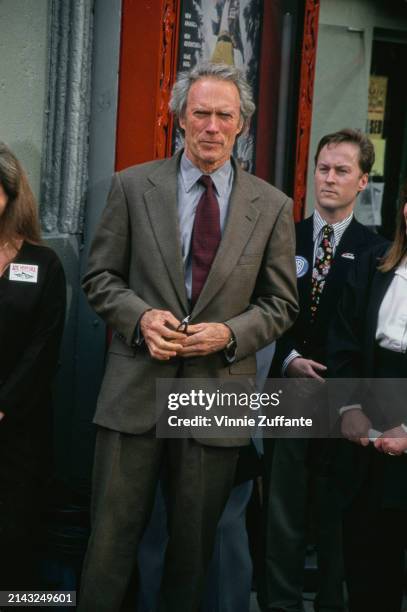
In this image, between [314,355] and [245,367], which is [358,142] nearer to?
[314,355]

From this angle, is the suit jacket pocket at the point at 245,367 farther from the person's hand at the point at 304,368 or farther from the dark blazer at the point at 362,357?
the person's hand at the point at 304,368

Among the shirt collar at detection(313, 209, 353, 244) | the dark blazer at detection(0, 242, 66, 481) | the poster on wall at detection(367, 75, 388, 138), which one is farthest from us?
the poster on wall at detection(367, 75, 388, 138)

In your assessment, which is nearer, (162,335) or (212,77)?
(162,335)

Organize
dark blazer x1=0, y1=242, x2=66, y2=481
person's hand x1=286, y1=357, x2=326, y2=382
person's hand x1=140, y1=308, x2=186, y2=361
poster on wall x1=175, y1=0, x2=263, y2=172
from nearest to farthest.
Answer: person's hand x1=140, y1=308, x2=186, y2=361
dark blazer x1=0, y1=242, x2=66, y2=481
person's hand x1=286, y1=357, x2=326, y2=382
poster on wall x1=175, y1=0, x2=263, y2=172

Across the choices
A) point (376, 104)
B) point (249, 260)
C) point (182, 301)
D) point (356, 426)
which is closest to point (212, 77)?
point (249, 260)

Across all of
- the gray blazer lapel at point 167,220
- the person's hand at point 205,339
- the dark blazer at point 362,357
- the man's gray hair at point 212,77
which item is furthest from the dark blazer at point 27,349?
the dark blazer at point 362,357

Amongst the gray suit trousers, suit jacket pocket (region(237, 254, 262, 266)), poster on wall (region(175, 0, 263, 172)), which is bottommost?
the gray suit trousers

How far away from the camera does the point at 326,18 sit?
19.2 ft

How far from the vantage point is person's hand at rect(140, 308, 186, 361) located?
353 cm

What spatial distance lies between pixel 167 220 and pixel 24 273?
2.31ft

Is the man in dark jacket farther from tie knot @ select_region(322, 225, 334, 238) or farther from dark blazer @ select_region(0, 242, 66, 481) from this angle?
dark blazer @ select_region(0, 242, 66, 481)

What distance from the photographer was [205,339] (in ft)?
11.7

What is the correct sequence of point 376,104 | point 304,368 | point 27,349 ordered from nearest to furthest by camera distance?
point 27,349
point 304,368
point 376,104

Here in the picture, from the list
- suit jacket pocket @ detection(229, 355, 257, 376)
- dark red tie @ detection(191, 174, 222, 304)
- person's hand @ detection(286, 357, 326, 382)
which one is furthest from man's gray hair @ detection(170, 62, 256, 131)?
person's hand @ detection(286, 357, 326, 382)
